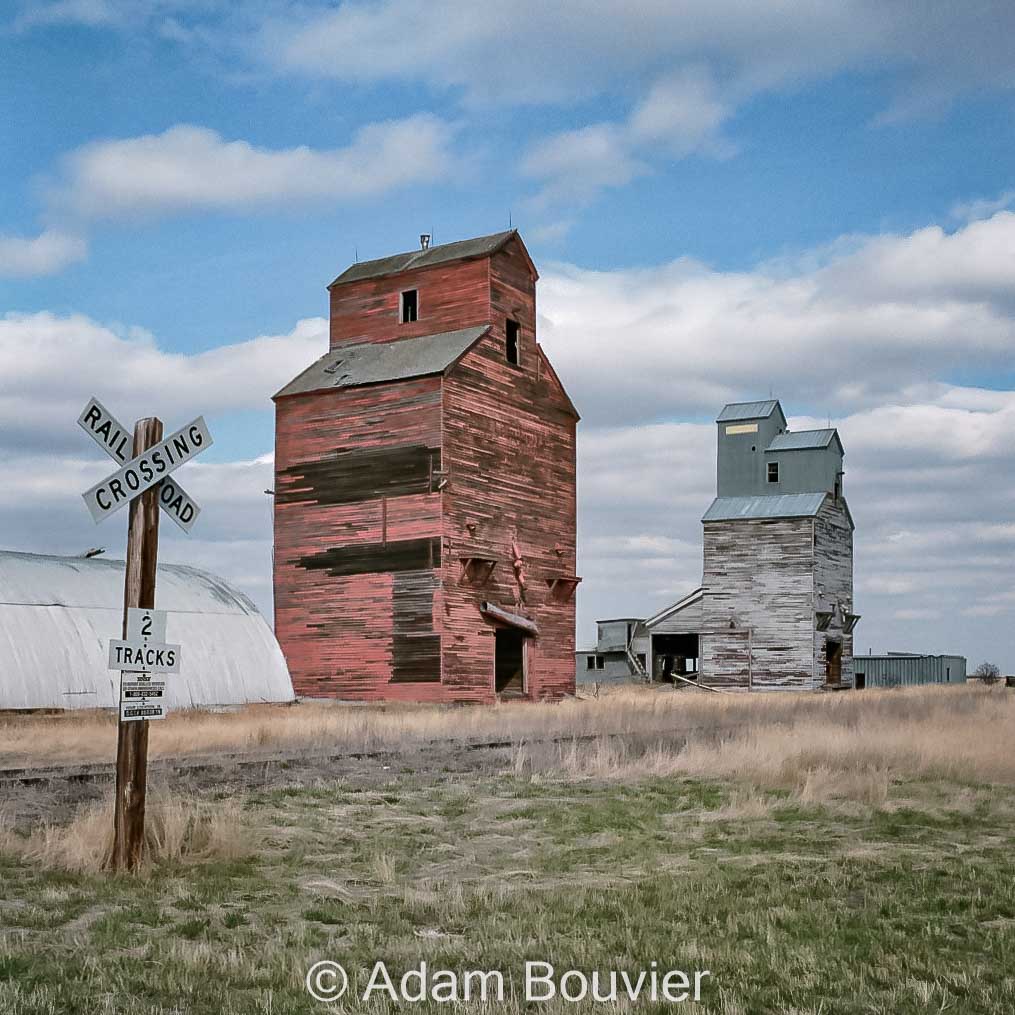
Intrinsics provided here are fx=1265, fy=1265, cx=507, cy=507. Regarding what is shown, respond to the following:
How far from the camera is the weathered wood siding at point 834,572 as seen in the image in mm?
53875

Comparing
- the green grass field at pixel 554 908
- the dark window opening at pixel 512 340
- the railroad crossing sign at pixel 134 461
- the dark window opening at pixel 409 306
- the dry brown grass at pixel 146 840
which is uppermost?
the dark window opening at pixel 409 306

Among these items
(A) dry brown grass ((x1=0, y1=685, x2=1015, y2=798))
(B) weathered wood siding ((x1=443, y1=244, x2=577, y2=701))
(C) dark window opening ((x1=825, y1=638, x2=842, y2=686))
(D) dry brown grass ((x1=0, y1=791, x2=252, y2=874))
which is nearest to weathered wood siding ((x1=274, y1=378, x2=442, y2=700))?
(B) weathered wood siding ((x1=443, y1=244, x2=577, y2=701))

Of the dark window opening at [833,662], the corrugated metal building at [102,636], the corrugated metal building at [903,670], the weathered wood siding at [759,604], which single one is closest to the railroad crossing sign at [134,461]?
the corrugated metal building at [102,636]

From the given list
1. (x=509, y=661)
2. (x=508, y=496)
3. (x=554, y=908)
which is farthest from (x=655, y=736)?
(x=509, y=661)

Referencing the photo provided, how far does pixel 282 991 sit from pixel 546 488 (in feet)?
110

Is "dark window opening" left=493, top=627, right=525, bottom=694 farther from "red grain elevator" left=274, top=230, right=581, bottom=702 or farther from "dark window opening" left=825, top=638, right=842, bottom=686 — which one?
"dark window opening" left=825, top=638, right=842, bottom=686

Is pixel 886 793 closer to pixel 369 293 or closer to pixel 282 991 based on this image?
pixel 282 991

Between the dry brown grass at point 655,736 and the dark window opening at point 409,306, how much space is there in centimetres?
1286

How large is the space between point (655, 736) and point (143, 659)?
13928mm

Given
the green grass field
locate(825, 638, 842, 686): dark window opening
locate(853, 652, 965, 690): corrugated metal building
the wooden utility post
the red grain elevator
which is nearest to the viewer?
the green grass field

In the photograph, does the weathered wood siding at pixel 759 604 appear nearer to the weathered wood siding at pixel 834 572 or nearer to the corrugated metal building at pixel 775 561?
the corrugated metal building at pixel 775 561

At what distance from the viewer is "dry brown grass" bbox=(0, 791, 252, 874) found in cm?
1044

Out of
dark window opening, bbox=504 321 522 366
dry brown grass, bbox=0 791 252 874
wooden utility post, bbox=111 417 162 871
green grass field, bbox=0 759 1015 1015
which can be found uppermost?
dark window opening, bbox=504 321 522 366

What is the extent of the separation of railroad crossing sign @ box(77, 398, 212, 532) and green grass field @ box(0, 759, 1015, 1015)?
299 cm
